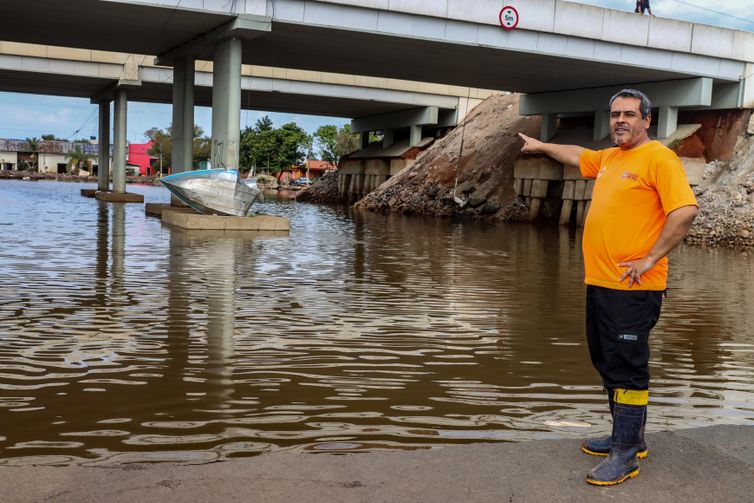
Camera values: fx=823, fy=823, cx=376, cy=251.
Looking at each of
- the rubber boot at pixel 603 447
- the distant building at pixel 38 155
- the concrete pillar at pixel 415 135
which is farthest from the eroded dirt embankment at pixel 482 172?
the distant building at pixel 38 155

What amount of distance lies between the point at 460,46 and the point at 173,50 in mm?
11761

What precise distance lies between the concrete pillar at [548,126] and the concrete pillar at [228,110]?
2083 cm

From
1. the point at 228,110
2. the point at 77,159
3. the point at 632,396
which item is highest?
the point at 228,110

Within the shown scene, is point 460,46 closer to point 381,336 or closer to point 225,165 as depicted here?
point 225,165

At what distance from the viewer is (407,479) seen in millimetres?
4152

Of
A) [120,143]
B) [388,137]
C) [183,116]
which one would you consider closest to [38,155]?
[388,137]

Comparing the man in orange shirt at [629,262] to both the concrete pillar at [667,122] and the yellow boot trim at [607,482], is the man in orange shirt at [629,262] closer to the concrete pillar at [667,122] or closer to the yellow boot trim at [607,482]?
the yellow boot trim at [607,482]

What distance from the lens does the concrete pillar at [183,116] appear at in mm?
32656

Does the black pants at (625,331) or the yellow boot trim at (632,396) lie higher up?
the black pants at (625,331)

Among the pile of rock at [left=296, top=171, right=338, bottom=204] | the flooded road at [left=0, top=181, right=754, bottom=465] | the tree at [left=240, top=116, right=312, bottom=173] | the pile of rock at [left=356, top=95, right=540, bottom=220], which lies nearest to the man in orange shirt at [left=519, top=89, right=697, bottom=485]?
the flooded road at [left=0, top=181, right=754, bottom=465]

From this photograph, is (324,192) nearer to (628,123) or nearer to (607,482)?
(628,123)

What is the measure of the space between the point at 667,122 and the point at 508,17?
34.2ft

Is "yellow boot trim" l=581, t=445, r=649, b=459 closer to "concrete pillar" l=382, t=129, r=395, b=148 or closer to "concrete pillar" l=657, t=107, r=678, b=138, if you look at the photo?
"concrete pillar" l=657, t=107, r=678, b=138

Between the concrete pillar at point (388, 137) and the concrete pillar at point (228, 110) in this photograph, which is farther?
the concrete pillar at point (388, 137)
